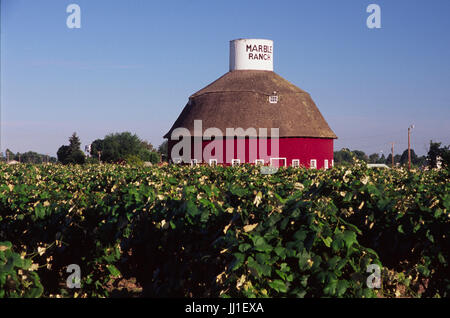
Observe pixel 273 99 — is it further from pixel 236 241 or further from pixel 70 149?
pixel 70 149

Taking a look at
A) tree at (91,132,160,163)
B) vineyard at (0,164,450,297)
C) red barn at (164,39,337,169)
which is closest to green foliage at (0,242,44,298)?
vineyard at (0,164,450,297)

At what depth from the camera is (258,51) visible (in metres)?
53.1

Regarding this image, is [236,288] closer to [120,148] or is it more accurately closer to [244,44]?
[244,44]

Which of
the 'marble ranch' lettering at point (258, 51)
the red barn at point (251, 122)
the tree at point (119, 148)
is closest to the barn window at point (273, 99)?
the red barn at point (251, 122)

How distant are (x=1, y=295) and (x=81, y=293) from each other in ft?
11.2

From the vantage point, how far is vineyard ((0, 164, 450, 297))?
15.1ft

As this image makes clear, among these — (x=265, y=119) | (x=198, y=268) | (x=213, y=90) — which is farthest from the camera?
(x=213, y=90)

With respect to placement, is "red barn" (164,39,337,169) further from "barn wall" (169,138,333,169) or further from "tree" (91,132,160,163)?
"tree" (91,132,160,163)

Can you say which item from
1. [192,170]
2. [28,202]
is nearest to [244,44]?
→ [192,170]

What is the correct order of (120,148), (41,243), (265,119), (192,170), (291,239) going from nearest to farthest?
(291,239) < (41,243) < (192,170) < (265,119) < (120,148)

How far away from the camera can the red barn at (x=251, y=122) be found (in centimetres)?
4753

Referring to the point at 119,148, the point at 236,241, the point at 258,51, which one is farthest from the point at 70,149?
the point at 236,241

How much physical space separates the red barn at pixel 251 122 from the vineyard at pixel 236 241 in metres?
37.9
